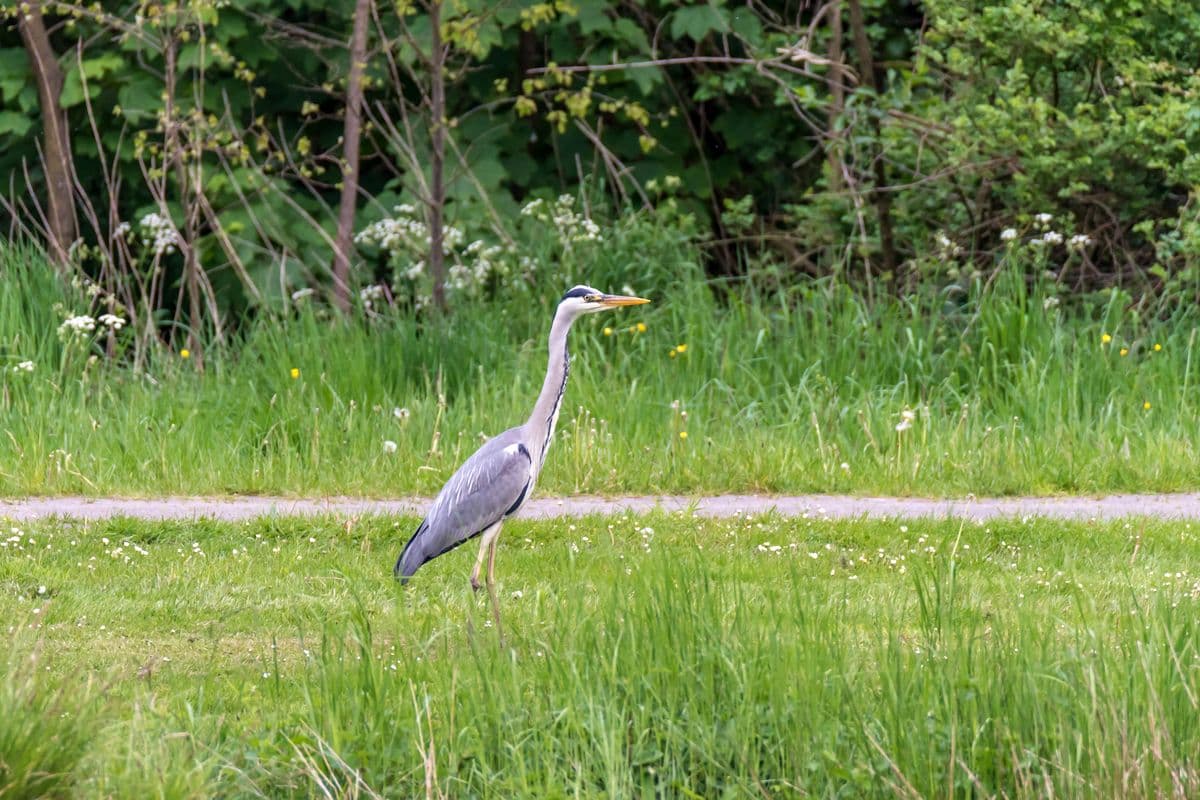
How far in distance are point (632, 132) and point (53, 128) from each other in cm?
482

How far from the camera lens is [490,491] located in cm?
659

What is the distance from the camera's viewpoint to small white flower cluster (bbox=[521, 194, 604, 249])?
456 inches

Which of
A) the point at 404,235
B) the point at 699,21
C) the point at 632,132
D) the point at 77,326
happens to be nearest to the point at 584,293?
the point at 77,326

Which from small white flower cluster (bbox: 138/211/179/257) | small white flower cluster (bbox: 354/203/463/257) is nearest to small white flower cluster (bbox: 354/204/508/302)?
small white flower cluster (bbox: 354/203/463/257)

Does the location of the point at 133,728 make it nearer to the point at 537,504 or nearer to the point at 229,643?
the point at 229,643

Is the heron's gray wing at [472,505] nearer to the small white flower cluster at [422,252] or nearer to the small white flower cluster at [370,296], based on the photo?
the small white flower cluster at [370,296]

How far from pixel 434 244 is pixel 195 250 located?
1700mm

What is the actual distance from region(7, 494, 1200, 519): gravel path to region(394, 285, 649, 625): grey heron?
5.23 feet

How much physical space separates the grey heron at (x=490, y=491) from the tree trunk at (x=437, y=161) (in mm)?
4835

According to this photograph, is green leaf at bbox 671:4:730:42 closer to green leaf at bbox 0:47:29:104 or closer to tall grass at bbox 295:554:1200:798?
green leaf at bbox 0:47:29:104

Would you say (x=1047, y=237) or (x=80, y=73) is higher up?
(x=80, y=73)

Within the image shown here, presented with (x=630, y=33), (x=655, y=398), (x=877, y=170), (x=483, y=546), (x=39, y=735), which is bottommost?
(x=655, y=398)

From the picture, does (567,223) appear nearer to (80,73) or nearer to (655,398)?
(655,398)

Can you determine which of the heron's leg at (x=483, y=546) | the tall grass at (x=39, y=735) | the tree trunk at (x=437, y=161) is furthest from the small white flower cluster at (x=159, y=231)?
the tall grass at (x=39, y=735)
